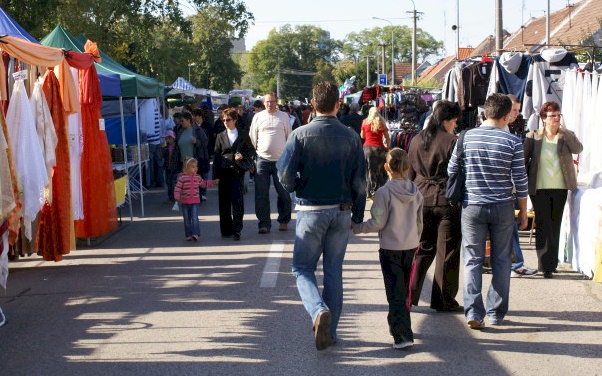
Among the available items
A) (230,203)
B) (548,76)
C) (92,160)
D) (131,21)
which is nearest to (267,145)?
(230,203)

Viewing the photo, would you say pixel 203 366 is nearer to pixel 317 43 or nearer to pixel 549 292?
pixel 549 292

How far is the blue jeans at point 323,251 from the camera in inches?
247

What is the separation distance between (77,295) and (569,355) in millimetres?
4817

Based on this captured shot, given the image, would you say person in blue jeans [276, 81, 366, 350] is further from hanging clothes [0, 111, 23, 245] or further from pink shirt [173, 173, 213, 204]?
pink shirt [173, 173, 213, 204]

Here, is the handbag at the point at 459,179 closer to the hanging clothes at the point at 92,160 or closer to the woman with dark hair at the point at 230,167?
the woman with dark hair at the point at 230,167

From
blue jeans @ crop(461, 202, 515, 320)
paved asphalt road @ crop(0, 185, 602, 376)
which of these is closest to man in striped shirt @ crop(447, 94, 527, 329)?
blue jeans @ crop(461, 202, 515, 320)

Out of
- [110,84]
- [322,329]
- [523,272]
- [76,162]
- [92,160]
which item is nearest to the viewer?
[322,329]

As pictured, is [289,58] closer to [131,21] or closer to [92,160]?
[131,21]

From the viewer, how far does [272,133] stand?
40.3 ft

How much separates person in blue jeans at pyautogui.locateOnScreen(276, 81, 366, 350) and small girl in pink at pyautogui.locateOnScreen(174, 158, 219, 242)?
18.9 feet

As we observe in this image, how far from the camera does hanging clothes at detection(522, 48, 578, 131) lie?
40.4 feet

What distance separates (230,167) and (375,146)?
15.3 feet

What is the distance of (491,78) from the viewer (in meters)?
12.9

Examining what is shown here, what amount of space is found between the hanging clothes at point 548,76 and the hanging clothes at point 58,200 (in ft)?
21.3
